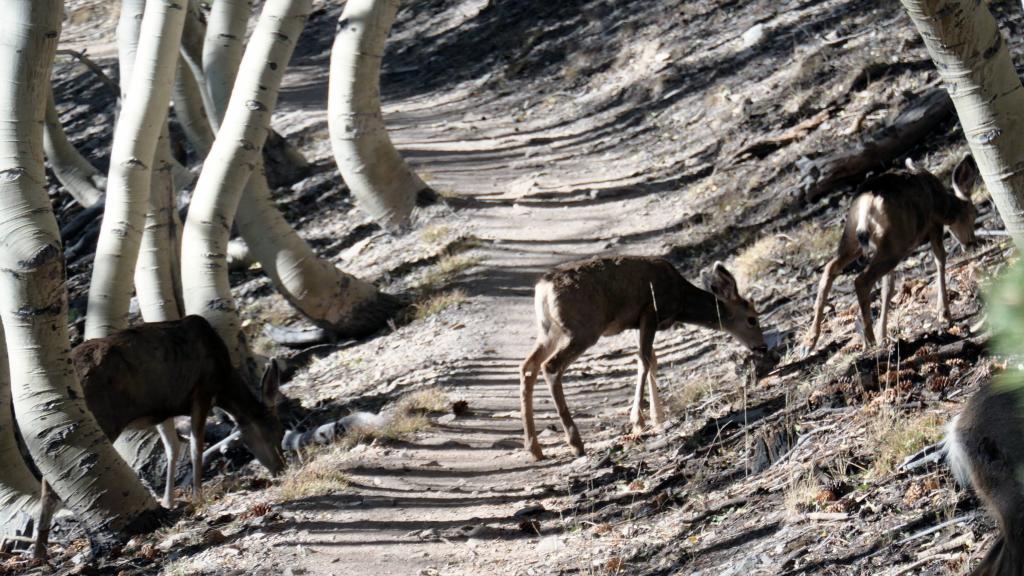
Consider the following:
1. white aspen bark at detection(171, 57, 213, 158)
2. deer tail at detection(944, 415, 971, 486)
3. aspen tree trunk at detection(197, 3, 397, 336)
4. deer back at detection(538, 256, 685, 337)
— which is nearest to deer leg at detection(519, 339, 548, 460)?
deer back at detection(538, 256, 685, 337)

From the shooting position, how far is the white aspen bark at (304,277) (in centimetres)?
1263

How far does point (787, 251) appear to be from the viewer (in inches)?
470

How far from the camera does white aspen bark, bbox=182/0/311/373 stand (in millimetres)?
10891

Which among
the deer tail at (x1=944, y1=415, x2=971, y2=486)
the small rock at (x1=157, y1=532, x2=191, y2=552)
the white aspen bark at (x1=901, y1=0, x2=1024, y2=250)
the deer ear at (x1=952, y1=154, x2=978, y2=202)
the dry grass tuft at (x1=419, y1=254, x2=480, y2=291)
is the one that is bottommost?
the dry grass tuft at (x1=419, y1=254, x2=480, y2=291)

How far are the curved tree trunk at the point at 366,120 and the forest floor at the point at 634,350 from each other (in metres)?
0.47

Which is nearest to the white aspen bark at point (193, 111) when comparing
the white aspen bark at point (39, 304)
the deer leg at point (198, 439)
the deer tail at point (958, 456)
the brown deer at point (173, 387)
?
the brown deer at point (173, 387)

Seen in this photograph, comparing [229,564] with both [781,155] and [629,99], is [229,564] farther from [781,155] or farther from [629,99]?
[629,99]

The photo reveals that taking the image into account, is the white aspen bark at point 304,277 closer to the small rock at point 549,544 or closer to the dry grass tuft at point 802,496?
the small rock at point 549,544

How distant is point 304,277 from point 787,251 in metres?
5.38

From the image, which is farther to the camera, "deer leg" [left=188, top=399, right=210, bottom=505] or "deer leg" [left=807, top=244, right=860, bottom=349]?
"deer leg" [left=188, top=399, right=210, bottom=505]

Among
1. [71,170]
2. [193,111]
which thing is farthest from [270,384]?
[71,170]

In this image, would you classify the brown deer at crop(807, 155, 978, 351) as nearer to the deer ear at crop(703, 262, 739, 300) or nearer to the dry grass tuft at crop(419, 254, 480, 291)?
the deer ear at crop(703, 262, 739, 300)

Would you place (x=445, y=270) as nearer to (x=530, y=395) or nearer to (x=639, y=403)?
(x=530, y=395)

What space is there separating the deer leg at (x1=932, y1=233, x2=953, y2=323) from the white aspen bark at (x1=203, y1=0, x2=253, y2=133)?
728 cm
